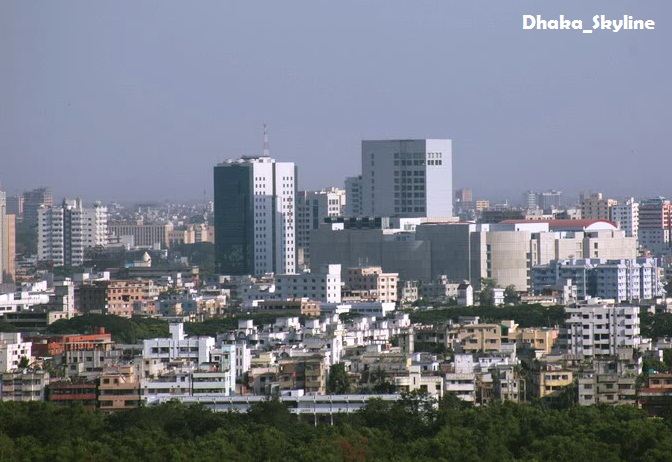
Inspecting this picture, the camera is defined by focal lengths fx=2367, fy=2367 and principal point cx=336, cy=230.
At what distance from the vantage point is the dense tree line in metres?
26.7

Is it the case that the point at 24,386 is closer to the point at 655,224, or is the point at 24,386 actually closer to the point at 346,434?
the point at 346,434

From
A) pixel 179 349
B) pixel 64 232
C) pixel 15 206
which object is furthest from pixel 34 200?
pixel 179 349

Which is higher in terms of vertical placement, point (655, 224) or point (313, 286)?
point (655, 224)

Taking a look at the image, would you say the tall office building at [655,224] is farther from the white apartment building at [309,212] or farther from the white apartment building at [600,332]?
the white apartment building at [600,332]

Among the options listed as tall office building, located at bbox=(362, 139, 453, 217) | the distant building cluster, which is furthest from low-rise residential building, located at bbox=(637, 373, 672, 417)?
tall office building, located at bbox=(362, 139, 453, 217)

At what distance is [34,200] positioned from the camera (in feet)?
359

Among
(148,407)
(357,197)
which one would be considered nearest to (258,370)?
(148,407)

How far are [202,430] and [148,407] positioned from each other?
1.71 meters

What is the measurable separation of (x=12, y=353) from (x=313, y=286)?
23.7m

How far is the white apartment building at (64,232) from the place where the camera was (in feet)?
303

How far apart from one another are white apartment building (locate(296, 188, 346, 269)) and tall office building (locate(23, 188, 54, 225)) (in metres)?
17.5

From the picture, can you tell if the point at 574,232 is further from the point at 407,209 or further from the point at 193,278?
the point at 193,278

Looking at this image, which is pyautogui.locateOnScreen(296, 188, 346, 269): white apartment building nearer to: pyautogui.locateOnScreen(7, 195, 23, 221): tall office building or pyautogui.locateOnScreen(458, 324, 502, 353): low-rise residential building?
pyautogui.locateOnScreen(7, 195, 23, 221): tall office building

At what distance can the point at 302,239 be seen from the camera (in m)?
86.9
